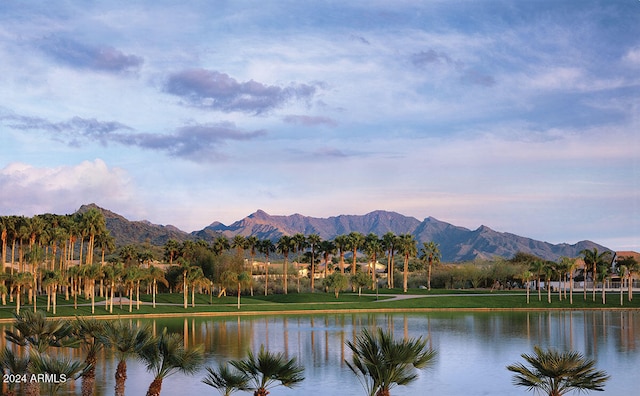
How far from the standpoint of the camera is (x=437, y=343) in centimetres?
4834

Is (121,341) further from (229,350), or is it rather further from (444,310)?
(444,310)

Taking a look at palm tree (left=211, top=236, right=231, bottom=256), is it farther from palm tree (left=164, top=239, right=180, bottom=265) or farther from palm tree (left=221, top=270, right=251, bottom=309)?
palm tree (left=221, top=270, right=251, bottom=309)

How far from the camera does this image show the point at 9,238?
89.2 m

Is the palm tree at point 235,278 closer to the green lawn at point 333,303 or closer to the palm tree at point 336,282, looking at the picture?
the green lawn at point 333,303

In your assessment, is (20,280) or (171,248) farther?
(171,248)

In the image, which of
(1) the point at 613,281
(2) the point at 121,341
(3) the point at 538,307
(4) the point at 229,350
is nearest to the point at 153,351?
(2) the point at 121,341

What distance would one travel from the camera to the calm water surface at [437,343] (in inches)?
1227

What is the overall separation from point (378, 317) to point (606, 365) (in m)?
36.0

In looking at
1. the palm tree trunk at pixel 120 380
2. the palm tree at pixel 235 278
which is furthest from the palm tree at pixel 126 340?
the palm tree at pixel 235 278

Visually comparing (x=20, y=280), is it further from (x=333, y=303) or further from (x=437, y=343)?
(x=437, y=343)

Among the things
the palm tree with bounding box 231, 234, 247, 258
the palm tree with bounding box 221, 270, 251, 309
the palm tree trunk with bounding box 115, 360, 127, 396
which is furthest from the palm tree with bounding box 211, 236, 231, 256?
the palm tree trunk with bounding box 115, 360, 127, 396

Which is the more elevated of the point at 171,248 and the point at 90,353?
the point at 171,248

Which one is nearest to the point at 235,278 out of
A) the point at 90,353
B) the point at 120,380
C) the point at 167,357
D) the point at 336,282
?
the point at 336,282

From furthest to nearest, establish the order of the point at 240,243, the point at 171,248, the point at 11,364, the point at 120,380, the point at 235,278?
the point at 240,243 → the point at 171,248 → the point at 235,278 → the point at 120,380 → the point at 11,364
